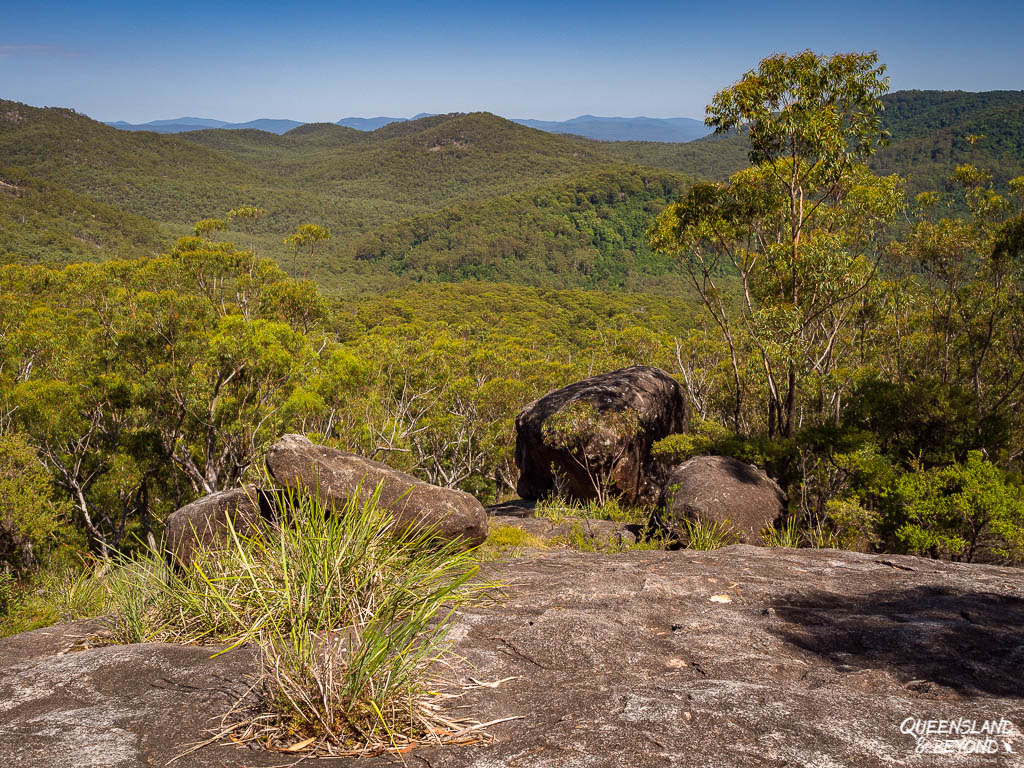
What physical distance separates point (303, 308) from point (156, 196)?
203231 mm

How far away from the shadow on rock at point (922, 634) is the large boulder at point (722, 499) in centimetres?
468

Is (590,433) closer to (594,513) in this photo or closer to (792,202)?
(594,513)

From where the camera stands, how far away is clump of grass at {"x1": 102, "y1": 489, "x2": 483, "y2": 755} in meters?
3.01

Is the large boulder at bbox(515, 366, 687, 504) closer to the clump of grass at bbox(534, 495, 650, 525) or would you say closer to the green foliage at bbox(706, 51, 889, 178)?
the clump of grass at bbox(534, 495, 650, 525)

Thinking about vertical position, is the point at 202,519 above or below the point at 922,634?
below

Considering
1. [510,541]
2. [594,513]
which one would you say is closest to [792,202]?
[594,513]

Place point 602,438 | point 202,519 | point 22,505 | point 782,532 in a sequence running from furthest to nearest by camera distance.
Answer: point 22,505 < point 602,438 < point 782,532 < point 202,519

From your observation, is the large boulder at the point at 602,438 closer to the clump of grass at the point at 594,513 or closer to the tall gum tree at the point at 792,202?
the clump of grass at the point at 594,513

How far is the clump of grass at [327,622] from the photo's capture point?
3.01 metres

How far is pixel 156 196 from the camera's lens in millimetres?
194625

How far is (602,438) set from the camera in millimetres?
15492

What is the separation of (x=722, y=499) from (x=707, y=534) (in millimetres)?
1415

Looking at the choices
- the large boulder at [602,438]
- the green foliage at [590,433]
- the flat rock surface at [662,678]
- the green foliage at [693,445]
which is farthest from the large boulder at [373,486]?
the green foliage at [590,433]

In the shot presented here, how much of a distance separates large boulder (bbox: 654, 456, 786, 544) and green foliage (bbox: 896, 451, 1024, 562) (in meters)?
2.08
